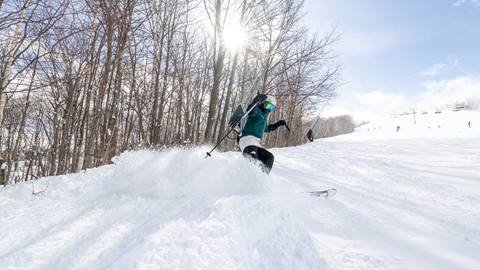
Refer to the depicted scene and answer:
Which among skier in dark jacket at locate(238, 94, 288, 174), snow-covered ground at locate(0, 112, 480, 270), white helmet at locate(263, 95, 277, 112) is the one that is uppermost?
white helmet at locate(263, 95, 277, 112)

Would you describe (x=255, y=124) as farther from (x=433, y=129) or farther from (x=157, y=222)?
(x=433, y=129)

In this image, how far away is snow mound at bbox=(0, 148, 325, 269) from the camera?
2.30m

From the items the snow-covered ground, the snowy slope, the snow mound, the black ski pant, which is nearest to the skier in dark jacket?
the black ski pant

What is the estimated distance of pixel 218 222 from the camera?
2.62m

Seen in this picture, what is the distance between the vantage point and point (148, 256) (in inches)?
86.7

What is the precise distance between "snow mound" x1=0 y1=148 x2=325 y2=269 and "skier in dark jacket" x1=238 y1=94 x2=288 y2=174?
1.02 m

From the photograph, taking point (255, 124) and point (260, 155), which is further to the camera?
point (255, 124)

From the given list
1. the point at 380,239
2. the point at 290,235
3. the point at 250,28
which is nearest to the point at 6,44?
the point at 290,235

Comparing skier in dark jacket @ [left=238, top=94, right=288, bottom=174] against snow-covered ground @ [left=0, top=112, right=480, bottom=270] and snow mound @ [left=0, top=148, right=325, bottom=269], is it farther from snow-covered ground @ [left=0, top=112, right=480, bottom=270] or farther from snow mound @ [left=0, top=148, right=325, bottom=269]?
snow mound @ [left=0, top=148, right=325, bottom=269]

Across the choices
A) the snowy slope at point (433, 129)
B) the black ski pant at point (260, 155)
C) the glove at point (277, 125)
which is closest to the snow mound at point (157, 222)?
the black ski pant at point (260, 155)

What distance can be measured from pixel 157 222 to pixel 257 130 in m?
3.06

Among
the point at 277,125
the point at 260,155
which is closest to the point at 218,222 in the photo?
the point at 260,155

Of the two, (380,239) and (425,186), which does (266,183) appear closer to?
(380,239)

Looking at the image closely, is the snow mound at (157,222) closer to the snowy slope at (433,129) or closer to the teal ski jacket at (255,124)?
the teal ski jacket at (255,124)
